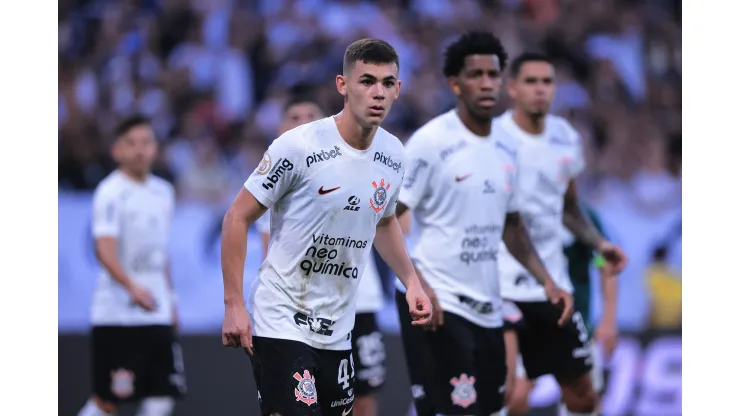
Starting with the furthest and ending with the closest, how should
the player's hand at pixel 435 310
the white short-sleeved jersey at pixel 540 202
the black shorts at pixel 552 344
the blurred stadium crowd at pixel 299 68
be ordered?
the blurred stadium crowd at pixel 299 68 → the white short-sleeved jersey at pixel 540 202 → the black shorts at pixel 552 344 → the player's hand at pixel 435 310

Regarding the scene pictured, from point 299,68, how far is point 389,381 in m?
4.82

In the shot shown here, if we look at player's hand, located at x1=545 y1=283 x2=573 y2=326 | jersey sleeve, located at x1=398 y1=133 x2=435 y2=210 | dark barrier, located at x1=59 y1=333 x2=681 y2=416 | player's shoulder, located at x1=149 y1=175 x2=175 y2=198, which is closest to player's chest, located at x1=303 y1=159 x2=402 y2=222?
jersey sleeve, located at x1=398 y1=133 x2=435 y2=210

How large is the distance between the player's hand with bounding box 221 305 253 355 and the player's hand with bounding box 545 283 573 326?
7.61 feet

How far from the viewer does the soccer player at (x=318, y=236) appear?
4.64 meters

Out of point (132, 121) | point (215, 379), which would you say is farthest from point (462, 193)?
point (215, 379)

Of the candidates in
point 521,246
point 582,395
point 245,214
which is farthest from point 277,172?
point 582,395

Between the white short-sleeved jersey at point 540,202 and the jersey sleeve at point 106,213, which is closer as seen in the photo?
the white short-sleeved jersey at point 540,202

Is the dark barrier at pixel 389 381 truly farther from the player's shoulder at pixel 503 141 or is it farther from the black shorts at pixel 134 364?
the player's shoulder at pixel 503 141

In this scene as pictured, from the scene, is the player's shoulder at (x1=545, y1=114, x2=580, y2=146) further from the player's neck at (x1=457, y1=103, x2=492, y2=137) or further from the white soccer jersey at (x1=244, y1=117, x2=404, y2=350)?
the white soccer jersey at (x1=244, y1=117, x2=404, y2=350)

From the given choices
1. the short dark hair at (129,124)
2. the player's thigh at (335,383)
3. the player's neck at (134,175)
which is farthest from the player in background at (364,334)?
the player's thigh at (335,383)

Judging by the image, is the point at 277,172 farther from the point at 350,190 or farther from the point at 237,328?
the point at 237,328

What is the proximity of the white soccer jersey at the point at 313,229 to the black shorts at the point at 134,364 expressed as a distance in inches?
156

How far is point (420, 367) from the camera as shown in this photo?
587cm
